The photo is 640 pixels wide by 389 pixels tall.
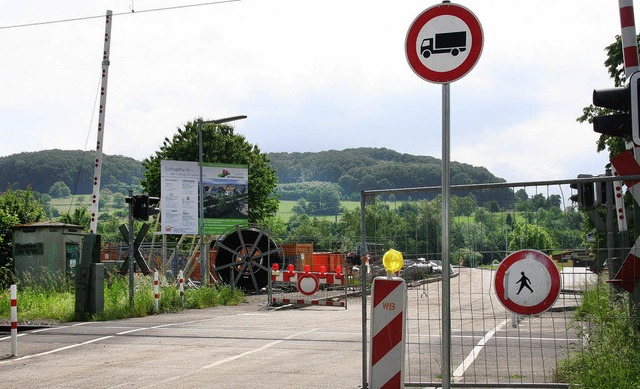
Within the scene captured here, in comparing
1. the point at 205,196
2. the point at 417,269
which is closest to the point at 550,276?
the point at 417,269

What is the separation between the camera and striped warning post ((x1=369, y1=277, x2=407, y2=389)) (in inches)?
290

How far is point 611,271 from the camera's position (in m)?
7.64

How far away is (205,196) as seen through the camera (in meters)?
37.8

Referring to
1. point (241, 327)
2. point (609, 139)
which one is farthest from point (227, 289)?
point (609, 139)

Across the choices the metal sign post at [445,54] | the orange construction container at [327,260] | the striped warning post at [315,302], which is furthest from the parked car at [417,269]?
the orange construction container at [327,260]

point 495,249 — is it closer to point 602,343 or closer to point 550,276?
point 550,276

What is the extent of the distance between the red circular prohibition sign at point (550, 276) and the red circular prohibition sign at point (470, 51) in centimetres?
190

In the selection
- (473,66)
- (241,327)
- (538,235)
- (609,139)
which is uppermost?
(609,139)

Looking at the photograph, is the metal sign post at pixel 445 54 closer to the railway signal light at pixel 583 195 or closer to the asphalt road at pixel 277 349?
the asphalt road at pixel 277 349

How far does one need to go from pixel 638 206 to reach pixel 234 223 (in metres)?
32.6

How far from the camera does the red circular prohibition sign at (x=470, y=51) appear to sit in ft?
21.4

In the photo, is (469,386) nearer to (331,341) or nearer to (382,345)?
(382,345)

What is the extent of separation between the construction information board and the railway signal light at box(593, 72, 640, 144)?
2810 cm

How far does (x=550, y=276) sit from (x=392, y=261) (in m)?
1.35
